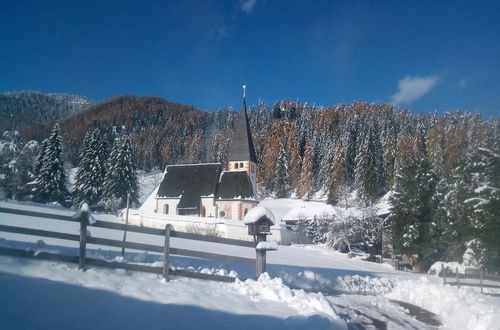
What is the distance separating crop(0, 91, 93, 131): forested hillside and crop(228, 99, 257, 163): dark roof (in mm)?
21958

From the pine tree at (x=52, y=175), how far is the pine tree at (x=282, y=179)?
39.7m

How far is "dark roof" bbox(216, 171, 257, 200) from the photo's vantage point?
41.8 metres

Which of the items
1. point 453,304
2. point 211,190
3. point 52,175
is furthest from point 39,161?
point 453,304

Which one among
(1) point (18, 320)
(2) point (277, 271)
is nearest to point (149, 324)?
(1) point (18, 320)

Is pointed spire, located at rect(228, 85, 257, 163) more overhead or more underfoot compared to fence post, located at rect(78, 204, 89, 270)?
more overhead

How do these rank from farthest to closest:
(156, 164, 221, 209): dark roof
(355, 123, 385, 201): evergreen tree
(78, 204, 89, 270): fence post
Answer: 1. (355, 123, 385, 201): evergreen tree
2. (156, 164, 221, 209): dark roof
3. (78, 204, 89, 270): fence post

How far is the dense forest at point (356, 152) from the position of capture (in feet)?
58.9

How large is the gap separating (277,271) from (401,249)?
18546mm

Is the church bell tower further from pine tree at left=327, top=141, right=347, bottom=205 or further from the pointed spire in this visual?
pine tree at left=327, top=141, right=347, bottom=205

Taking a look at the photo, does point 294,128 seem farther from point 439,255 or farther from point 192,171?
point 439,255

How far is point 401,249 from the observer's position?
30.0 meters

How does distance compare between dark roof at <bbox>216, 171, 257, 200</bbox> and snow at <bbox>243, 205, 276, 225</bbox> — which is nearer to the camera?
snow at <bbox>243, 205, 276, 225</bbox>

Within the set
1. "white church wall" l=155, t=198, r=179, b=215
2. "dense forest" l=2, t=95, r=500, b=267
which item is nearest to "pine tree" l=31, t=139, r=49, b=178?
"dense forest" l=2, t=95, r=500, b=267

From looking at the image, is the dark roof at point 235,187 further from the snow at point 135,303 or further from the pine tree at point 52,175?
the snow at point 135,303
